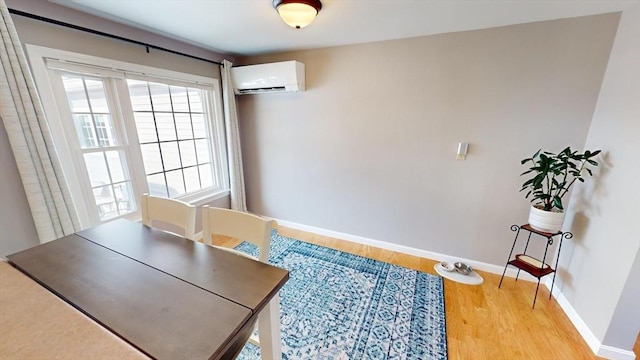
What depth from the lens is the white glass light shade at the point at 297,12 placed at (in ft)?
4.77

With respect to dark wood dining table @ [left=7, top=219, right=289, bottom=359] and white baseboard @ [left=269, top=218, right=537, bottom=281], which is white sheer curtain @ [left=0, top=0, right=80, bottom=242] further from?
white baseboard @ [left=269, top=218, right=537, bottom=281]

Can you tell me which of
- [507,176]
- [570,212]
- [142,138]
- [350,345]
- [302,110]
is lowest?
[350,345]

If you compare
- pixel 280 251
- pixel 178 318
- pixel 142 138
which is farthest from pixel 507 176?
pixel 142 138

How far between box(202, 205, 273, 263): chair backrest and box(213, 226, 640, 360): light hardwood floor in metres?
1.42

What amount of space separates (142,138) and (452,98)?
300 centimetres

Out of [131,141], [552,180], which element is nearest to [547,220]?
[552,180]

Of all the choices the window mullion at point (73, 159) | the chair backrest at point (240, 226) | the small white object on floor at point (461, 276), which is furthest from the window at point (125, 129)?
the small white object on floor at point (461, 276)

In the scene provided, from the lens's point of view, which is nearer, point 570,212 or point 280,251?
point 570,212

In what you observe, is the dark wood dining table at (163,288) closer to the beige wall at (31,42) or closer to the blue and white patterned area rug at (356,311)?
the blue and white patterned area rug at (356,311)

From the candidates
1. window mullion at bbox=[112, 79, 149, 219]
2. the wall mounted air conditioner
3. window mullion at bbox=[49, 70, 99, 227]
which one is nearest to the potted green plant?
the wall mounted air conditioner

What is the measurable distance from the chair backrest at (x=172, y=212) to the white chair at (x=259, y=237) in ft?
→ 0.31

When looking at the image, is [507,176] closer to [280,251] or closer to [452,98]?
[452,98]

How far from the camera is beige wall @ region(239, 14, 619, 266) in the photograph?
1875mm

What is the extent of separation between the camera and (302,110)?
9.34 ft
